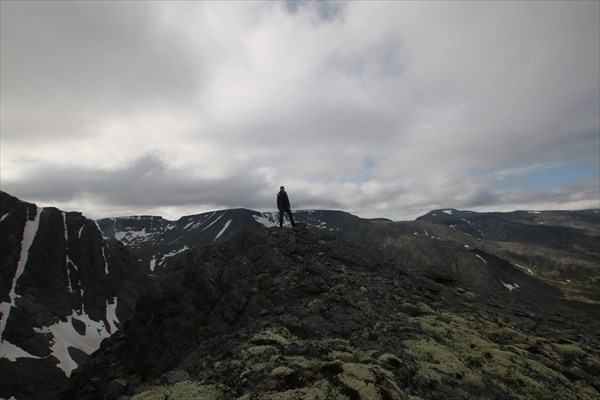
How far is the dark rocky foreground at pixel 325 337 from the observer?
1382 centimetres

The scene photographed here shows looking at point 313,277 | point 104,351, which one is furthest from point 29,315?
point 313,277

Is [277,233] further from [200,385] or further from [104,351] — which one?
[200,385]

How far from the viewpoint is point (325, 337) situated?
1917cm

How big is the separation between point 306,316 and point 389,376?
29.3 ft

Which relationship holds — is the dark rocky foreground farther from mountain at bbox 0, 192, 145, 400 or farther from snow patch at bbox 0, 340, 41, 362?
snow patch at bbox 0, 340, 41, 362

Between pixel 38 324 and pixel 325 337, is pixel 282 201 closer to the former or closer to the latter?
pixel 325 337

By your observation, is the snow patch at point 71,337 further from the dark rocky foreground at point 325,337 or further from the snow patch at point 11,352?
the dark rocky foreground at point 325,337

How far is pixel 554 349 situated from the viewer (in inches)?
862

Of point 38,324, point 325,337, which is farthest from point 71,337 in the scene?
point 325,337

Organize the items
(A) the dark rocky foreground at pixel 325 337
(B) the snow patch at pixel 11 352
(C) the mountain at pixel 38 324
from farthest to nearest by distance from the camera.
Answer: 1. (B) the snow patch at pixel 11 352
2. (C) the mountain at pixel 38 324
3. (A) the dark rocky foreground at pixel 325 337

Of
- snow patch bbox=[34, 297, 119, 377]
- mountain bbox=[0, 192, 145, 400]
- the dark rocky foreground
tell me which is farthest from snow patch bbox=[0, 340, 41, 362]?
the dark rocky foreground

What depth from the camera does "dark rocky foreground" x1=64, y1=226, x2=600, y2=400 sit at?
1382cm

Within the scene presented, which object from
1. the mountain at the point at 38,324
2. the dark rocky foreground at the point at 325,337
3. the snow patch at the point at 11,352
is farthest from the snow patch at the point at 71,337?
the dark rocky foreground at the point at 325,337

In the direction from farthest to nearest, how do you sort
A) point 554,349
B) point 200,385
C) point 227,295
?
point 227,295 < point 554,349 < point 200,385
